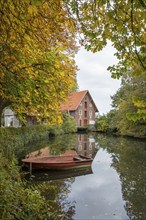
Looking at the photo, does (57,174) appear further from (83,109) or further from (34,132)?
(83,109)

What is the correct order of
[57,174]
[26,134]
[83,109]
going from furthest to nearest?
[83,109], [26,134], [57,174]

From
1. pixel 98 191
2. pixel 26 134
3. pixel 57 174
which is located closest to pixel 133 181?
pixel 98 191

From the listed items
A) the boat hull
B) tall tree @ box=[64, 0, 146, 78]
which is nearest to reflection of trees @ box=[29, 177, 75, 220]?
the boat hull

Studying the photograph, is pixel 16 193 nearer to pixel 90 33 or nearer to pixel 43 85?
pixel 43 85

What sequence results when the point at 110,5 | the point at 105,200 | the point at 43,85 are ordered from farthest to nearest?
the point at 105,200, the point at 43,85, the point at 110,5

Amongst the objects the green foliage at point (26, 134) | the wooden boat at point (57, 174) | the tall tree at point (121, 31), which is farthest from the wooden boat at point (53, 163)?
the tall tree at point (121, 31)

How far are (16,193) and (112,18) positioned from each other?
409 cm

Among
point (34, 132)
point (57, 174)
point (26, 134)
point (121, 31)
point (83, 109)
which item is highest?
point (83, 109)

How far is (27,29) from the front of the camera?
15.5 feet

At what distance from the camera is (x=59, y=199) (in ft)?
30.1

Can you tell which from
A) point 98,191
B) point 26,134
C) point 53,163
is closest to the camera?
point 98,191

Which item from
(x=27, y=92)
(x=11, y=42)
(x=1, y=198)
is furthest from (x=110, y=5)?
(x=1, y=198)

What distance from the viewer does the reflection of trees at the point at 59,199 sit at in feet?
24.4

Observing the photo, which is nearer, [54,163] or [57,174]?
[57,174]
